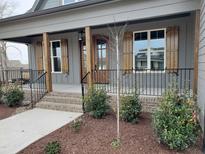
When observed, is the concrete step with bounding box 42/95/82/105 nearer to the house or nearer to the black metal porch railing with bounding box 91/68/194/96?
the house

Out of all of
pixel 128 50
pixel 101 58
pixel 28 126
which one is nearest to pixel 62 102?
pixel 28 126

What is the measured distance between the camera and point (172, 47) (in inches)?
251

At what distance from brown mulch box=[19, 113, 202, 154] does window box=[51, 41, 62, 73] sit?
5.20 meters

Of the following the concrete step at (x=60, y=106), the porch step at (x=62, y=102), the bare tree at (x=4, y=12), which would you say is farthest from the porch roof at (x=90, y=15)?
the bare tree at (x=4, y=12)

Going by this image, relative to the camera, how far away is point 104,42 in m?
7.94

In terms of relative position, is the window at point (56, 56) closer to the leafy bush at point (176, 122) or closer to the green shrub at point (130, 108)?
the green shrub at point (130, 108)

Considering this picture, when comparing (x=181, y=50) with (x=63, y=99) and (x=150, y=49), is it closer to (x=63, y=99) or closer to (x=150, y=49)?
(x=150, y=49)

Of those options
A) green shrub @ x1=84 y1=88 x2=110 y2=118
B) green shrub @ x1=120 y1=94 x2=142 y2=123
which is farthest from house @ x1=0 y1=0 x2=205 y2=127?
green shrub @ x1=84 y1=88 x2=110 y2=118

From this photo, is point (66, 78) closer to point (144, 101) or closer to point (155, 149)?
point (144, 101)

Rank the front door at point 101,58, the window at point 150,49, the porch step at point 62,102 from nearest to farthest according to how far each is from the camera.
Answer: the porch step at point 62,102
the window at point 150,49
the front door at point 101,58

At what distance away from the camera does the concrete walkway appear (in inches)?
146

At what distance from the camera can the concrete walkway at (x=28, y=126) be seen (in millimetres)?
3699

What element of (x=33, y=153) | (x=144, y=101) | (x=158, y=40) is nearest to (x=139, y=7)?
(x=158, y=40)

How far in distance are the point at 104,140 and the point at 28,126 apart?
230cm
